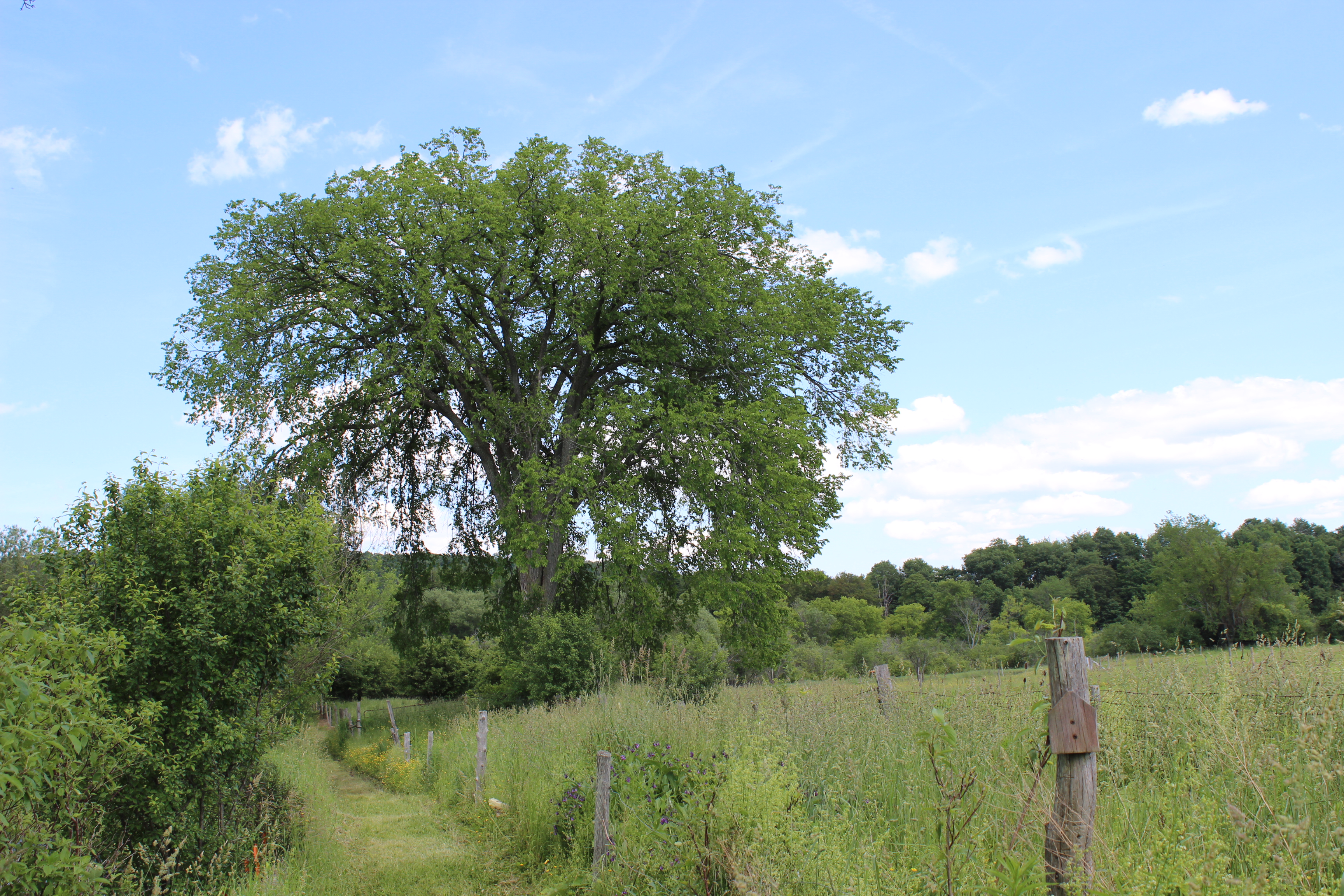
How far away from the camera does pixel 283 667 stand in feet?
29.1

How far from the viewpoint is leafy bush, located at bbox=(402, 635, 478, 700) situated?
3262cm

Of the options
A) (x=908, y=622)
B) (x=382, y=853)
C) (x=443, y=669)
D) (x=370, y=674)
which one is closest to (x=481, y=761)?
(x=382, y=853)

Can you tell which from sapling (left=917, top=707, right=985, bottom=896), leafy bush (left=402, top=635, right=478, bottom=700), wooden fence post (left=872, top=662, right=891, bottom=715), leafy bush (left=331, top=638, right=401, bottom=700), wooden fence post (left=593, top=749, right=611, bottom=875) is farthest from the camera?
leafy bush (left=331, top=638, right=401, bottom=700)

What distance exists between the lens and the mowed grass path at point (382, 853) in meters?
8.12

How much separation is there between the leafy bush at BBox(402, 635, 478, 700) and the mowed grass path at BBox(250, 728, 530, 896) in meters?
19.4

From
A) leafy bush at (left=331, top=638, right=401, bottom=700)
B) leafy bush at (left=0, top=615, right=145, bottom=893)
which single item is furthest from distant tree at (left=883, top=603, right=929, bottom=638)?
leafy bush at (left=0, top=615, right=145, bottom=893)

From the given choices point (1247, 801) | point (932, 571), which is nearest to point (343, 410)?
point (1247, 801)

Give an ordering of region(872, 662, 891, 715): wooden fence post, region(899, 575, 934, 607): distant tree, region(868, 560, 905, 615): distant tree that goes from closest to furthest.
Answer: region(872, 662, 891, 715): wooden fence post
region(899, 575, 934, 607): distant tree
region(868, 560, 905, 615): distant tree

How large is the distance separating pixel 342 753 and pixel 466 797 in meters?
12.5

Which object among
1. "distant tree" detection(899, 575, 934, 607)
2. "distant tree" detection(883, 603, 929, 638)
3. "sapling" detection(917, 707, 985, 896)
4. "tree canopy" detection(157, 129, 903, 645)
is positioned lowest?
"distant tree" detection(883, 603, 929, 638)

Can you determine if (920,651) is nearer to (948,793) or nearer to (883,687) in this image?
(883,687)

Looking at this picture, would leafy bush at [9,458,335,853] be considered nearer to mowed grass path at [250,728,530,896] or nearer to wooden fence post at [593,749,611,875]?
mowed grass path at [250,728,530,896]

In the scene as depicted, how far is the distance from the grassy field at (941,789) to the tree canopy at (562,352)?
874 cm

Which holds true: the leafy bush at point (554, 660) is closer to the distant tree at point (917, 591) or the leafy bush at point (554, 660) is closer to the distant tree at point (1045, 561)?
the distant tree at point (917, 591)
